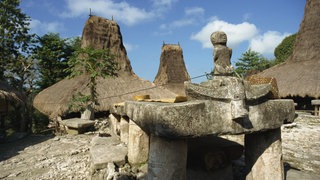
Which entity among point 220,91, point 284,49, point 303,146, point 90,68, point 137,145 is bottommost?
point 303,146

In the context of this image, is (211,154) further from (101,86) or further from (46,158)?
(101,86)

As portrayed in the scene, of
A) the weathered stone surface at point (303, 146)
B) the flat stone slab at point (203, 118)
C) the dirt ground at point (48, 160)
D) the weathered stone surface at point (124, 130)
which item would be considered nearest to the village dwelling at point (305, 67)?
the weathered stone surface at point (303, 146)

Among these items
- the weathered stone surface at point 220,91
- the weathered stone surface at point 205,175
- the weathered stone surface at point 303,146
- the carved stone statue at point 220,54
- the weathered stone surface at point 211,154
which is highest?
the carved stone statue at point 220,54

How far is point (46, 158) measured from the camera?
6293 millimetres

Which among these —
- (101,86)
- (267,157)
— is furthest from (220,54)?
(101,86)

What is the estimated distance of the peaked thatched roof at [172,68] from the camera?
807 inches

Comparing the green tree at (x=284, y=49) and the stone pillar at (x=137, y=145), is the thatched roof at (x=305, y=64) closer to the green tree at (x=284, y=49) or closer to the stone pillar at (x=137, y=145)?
the stone pillar at (x=137, y=145)

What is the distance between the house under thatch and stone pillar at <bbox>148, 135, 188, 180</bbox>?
8.46 m

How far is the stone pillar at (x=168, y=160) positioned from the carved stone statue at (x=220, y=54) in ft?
3.12

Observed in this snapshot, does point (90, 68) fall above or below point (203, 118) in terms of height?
above

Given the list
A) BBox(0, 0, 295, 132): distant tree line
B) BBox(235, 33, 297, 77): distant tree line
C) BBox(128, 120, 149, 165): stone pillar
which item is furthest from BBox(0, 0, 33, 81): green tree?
BBox(235, 33, 297, 77): distant tree line

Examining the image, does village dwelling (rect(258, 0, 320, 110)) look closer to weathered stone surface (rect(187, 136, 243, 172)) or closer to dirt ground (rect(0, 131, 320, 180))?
weathered stone surface (rect(187, 136, 243, 172))

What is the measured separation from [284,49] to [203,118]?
31.3m

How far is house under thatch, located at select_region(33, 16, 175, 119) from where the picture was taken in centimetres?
1173
